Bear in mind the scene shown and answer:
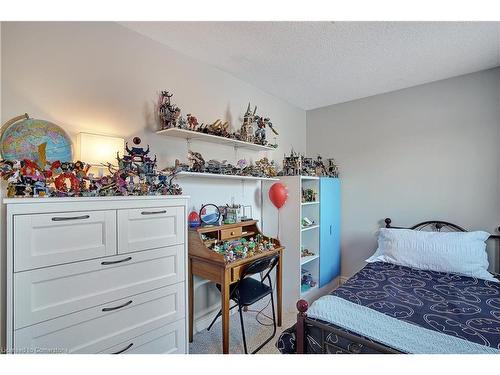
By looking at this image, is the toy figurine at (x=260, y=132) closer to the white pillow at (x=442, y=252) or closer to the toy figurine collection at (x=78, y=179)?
the toy figurine collection at (x=78, y=179)

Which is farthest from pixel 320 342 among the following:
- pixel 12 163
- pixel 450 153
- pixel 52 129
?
pixel 450 153

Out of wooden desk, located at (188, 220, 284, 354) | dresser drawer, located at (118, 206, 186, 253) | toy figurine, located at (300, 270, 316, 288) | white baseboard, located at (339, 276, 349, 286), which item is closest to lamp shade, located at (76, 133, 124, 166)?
dresser drawer, located at (118, 206, 186, 253)

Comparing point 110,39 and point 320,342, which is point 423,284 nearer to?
point 320,342

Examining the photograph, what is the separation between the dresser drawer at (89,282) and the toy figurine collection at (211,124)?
106cm

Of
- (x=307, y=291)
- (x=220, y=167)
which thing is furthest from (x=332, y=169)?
(x=220, y=167)

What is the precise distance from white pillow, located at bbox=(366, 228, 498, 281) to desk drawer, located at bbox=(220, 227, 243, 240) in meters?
1.48

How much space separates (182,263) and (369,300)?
138cm

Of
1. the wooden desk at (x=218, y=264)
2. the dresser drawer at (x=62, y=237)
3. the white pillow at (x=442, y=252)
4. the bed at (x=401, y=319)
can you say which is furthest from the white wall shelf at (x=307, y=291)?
the dresser drawer at (x=62, y=237)

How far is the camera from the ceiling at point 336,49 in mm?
1865

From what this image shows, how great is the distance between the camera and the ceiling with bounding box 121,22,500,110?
1865mm

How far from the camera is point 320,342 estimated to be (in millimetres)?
1408

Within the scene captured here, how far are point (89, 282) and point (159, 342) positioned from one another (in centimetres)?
63

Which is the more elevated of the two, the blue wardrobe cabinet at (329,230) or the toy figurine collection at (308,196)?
the toy figurine collection at (308,196)

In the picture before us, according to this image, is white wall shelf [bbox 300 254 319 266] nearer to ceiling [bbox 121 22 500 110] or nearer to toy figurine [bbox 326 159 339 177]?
toy figurine [bbox 326 159 339 177]
